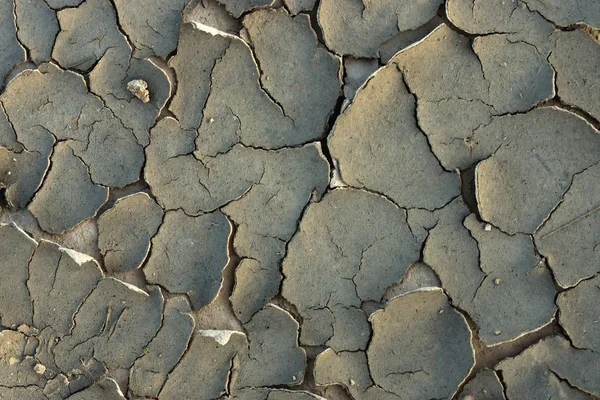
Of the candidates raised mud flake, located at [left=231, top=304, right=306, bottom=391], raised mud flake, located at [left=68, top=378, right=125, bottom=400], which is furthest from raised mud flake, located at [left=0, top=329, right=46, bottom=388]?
raised mud flake, located at [left=231, top=304, right=306, bottom=391]

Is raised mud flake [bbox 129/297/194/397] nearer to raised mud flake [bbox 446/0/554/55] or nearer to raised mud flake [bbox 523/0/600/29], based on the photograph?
raised mud flake [bbox 446/0/554/55]

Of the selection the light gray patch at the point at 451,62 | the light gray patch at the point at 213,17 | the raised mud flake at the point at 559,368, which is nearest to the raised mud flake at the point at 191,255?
the light gray patch at the point at 213,17

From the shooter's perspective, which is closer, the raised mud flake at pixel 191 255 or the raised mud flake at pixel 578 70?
the raised mud flake at pixel 578 70

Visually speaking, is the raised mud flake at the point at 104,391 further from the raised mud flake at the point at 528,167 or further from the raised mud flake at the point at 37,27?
the raised mud flake at the point at 528,167

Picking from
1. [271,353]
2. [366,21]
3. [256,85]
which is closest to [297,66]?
[256,85]

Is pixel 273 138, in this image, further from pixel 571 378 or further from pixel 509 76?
pixel 571 378

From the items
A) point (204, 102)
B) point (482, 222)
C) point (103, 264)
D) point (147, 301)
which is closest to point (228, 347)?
point (147, 301)
